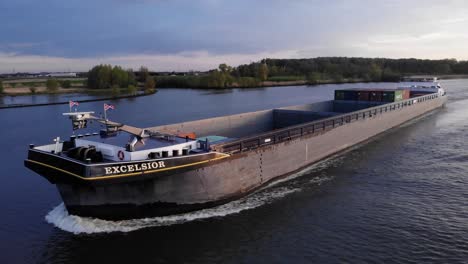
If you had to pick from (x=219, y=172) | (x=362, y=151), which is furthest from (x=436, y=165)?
(x=219, y=172)

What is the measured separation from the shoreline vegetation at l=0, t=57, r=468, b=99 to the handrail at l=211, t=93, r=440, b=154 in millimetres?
64841

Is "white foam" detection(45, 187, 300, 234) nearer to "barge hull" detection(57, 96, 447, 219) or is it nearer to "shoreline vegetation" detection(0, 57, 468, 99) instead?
"barge hull" detection(57, 96, 447, 219)

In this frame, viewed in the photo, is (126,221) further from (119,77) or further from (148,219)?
(119,77)

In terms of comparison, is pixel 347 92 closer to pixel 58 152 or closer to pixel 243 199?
pixel 243 199

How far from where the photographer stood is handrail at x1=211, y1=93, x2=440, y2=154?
52.9 feet

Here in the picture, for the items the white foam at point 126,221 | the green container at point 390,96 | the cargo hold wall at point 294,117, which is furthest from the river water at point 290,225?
the green container at point 390,96

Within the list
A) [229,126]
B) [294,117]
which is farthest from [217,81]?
[229,126]

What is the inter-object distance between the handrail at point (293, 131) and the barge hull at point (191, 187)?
510 millimetres

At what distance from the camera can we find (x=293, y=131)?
23.1 metres

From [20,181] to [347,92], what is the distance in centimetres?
3221

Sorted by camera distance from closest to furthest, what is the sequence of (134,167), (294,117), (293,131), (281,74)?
(134,167) < (293,131) < (294,117) < (281,74)

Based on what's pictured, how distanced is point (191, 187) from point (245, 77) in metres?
99.6

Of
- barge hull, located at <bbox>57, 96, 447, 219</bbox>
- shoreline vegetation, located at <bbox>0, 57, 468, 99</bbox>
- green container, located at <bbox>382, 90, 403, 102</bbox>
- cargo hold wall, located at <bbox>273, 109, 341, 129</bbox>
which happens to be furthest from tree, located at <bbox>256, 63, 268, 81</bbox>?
barge hull, located at <bbox>57, 96, 447, 219</bbox>

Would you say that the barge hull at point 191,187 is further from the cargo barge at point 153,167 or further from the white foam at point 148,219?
the white foam at point 148,219
